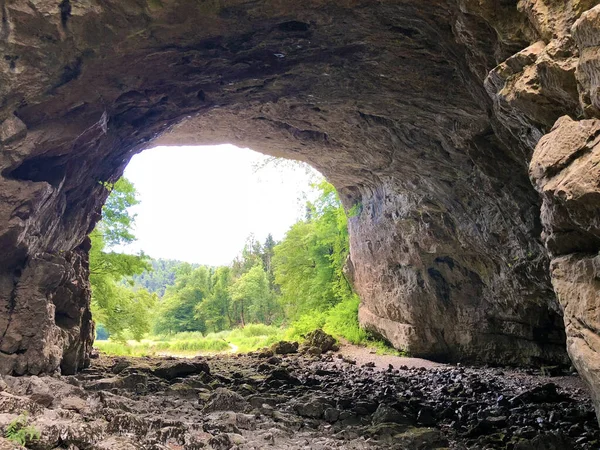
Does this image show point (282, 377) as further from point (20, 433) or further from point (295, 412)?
point (20, 433)

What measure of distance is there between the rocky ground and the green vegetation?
0.22ft

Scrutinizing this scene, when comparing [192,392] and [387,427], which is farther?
[192,392]

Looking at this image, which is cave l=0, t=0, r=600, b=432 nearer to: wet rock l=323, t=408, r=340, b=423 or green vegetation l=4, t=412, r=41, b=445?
wet rock l=323, t=408, r=340, b=423

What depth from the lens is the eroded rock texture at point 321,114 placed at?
636cm

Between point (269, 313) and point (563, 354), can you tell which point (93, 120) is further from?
point (269, 313)

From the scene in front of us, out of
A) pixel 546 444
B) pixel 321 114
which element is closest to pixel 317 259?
pixel 321 114

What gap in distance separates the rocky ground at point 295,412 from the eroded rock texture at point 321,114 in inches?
92.6

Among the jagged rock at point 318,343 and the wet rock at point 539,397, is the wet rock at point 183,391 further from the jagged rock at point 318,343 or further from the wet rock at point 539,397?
the jagged rock at point 318,343

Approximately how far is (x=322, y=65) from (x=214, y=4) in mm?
2947

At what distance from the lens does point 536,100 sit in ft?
16.8

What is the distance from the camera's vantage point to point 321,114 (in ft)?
40.9

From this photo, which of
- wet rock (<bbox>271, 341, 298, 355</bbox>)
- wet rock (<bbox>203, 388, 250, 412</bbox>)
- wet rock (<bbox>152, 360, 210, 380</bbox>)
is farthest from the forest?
wet rock (<bbox>203, 388, 250, 412</bbox>)

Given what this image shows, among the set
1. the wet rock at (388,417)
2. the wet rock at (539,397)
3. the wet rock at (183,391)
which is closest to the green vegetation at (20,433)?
the wet rock at (183,391)

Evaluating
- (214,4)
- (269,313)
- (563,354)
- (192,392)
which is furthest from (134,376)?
(269,313)
